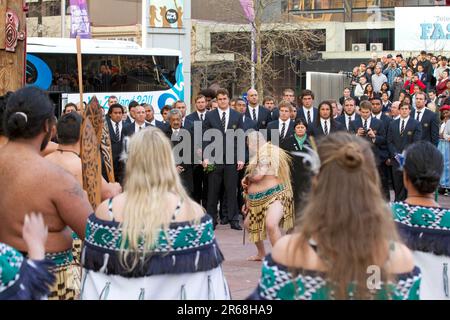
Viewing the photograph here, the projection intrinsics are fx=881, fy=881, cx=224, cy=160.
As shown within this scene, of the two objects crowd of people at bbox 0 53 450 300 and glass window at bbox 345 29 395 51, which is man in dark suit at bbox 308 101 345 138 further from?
glass window at bbox 345 29 395 51

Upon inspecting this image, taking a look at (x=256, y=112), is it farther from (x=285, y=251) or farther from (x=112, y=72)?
(x=112, y=72)

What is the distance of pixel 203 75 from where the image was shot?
148 feet

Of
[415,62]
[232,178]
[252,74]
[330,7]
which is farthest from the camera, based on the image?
[330,7]

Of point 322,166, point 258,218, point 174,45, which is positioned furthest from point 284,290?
point 174,45

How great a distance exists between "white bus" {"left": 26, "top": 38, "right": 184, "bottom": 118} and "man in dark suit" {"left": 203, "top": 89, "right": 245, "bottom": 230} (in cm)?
1405

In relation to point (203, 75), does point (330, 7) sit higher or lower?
higher

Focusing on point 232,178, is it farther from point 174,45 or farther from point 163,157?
point 174,45

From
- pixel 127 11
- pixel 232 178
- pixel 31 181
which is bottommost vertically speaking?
pixel 232 178

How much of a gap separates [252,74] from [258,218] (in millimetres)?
27727

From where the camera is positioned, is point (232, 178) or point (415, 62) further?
point (415, 62)

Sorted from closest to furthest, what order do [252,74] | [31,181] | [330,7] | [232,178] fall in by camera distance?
[31,181], [232,178], [252,74], [330,7]

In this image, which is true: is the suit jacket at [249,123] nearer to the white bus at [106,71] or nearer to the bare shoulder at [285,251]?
the bare shoulder at [285,251]

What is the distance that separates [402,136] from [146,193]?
393 inches

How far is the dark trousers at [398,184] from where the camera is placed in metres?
13.0
